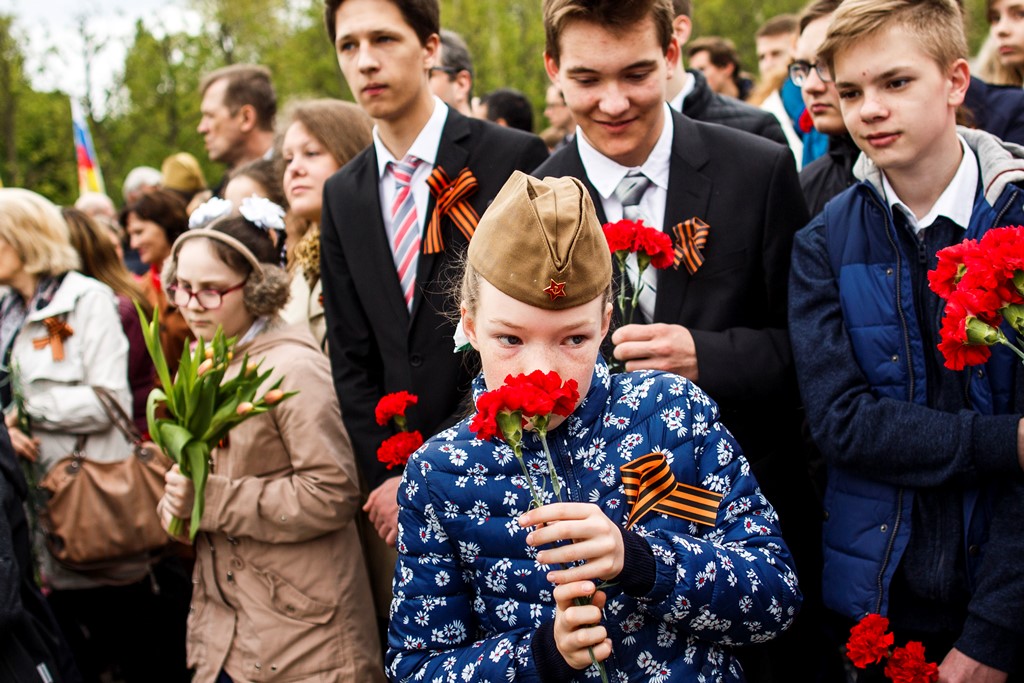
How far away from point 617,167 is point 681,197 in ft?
0.76

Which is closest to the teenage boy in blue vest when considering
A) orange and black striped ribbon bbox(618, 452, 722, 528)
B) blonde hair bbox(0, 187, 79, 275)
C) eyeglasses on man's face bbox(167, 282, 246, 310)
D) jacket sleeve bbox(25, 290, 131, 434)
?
orange and black striped ribbon bbox(618, 452, 722, 528)

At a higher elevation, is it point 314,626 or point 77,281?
point 77,281

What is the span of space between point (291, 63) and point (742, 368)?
975 inches

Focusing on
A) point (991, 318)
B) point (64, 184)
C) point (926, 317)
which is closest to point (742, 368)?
point (926, 317)

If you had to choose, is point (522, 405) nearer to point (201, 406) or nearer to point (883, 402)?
point (883, 402)

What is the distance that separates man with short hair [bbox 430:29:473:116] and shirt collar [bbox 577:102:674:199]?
3.22 m

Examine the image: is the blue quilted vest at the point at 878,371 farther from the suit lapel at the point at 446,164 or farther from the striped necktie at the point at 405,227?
the striped necktie at the point at 405,227

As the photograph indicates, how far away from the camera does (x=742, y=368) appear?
10.1ft

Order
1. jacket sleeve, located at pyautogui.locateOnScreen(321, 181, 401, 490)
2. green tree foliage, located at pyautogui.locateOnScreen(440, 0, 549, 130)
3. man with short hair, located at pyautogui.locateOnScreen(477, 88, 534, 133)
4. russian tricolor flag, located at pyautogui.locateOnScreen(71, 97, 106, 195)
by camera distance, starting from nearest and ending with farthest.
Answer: jacket sleeve, located at pyautogui.locateOnScreen(321, 181, 401, 490), man with short hair, located at pyautogui.locateOnScreen(477, 88, 534, 133), russian tricolor flag, located at pyautogui.locateOnScreen(71, 97, 106, 195), green tree foliage, located at pyautogui.locateOnScreen(440, 0, 549, 130)

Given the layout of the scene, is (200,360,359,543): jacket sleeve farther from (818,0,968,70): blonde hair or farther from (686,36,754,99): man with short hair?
(686,36,754,99): man with short hair

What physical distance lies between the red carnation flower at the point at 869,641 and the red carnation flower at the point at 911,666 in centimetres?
4

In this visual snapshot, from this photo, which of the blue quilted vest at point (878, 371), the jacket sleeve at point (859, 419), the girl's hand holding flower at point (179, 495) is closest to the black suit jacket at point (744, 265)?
the jacket sleeve at point (859, 419)

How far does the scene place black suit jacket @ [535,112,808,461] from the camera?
320 centimetres

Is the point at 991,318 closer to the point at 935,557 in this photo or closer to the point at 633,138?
the point at 935,557
